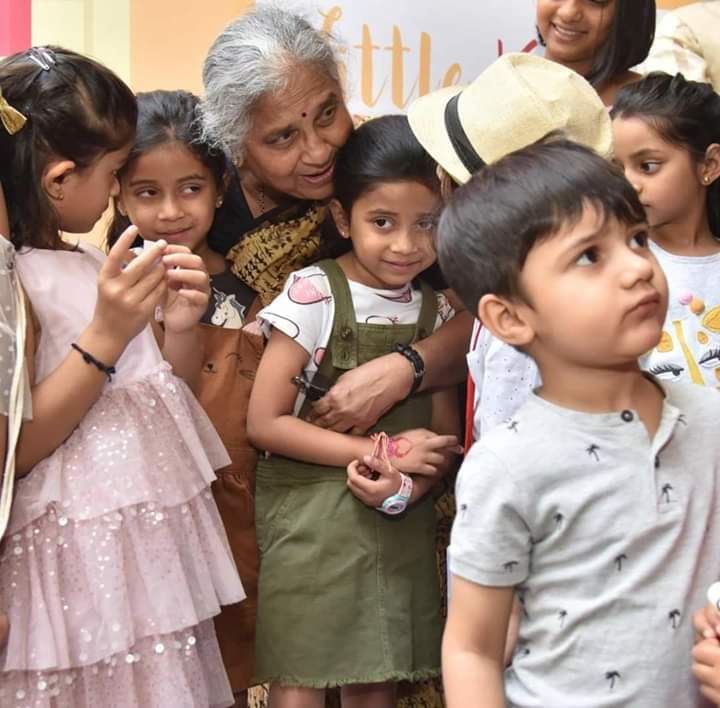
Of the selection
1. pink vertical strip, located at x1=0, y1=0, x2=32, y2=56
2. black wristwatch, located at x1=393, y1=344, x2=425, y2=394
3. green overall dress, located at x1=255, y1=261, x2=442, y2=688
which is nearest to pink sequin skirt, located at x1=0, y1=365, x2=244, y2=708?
green overall dress, located at x1=255, y1=261, x2=442, y2=688

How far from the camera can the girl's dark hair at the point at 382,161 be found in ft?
5.87

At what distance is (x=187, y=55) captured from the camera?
277 cm

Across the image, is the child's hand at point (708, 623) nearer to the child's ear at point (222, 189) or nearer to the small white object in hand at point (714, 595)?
the small white object in hand at point (714, 595)

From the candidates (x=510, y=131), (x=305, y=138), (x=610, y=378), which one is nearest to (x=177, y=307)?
(x=305, y=138)

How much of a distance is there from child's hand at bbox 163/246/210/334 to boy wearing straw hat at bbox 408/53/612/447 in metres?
0.39

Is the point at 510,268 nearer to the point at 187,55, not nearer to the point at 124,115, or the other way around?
the point at 124,115

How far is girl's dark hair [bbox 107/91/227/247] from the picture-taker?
5.95ft

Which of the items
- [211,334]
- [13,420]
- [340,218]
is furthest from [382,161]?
[13,420]

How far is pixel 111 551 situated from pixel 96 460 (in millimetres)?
128

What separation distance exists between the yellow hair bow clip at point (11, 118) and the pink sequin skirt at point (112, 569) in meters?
0.39

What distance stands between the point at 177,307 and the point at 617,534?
32.6 inches

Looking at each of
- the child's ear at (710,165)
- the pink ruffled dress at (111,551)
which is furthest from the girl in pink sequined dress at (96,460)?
the child's ear at (710,165)

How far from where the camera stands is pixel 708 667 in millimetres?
1084

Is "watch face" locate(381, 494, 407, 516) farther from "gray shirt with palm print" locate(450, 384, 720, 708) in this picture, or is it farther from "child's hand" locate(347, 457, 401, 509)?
"gray shirt with palm print" locate(450, 384, 720, 708)
